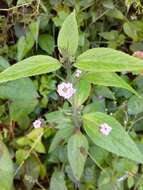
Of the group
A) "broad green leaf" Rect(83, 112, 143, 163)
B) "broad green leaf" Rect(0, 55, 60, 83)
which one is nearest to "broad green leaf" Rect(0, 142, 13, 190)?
"broad green leaf" Rect(83, 112, 143, 163)

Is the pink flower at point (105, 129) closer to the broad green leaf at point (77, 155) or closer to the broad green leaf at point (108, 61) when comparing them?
the broad green leaf at point (77, 155)

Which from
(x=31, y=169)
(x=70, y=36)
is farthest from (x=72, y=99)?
(x=31, y=169)

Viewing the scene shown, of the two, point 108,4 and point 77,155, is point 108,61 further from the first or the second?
point 108,4

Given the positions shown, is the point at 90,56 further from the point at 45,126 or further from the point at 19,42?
the point at 19,42

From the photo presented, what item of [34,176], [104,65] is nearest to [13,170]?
[34,176]

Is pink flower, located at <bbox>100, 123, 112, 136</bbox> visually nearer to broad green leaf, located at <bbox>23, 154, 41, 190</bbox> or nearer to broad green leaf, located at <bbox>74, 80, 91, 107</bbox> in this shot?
broad green leaf, located at <bbox>74, 80, 91, 107</bbox>
